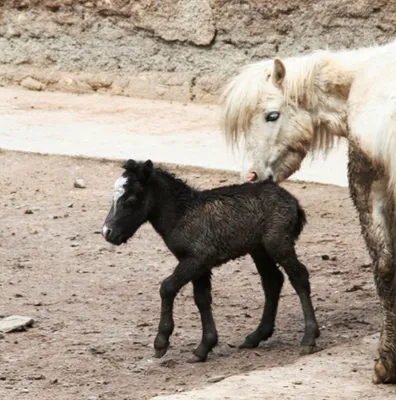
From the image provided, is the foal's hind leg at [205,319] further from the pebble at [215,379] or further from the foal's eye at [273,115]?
the foal's eye at [273,115]

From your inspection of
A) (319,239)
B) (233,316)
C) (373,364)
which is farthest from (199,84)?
(373,364)

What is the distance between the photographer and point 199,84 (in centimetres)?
1175

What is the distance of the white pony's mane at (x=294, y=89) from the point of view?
695cm

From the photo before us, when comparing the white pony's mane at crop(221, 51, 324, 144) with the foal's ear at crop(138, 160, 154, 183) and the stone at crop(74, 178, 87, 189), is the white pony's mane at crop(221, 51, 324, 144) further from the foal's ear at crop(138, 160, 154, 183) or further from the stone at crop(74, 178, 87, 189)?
the stone at crop(74, 178, 87, 189)

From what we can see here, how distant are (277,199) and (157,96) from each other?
543cm

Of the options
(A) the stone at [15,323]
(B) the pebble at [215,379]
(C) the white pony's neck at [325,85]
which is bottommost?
(A) the stone at [15,323]

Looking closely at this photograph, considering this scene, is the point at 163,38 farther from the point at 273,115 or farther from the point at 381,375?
the point at 381,375

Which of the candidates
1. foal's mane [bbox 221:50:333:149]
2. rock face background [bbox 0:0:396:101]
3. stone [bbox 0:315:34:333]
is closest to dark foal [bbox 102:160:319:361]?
foal's mane [bbox 221:50:333:149]

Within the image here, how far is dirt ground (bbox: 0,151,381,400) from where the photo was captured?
245 inches

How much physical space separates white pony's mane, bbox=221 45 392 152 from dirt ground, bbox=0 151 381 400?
0.94 metres

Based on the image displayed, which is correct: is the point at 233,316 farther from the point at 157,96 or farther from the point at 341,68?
the point at 157,96

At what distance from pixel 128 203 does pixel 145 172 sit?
0.17 meters

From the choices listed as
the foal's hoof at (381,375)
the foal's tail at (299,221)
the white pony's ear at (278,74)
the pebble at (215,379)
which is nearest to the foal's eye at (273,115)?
the white pony's ear at (278,74)

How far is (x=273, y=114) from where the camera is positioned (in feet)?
23.2
